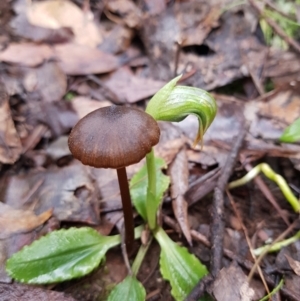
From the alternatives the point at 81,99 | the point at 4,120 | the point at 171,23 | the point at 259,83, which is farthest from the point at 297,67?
the point at 4,120

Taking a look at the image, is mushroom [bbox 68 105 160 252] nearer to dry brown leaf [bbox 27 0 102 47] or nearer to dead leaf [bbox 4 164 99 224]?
dead leaf [bbox 4 164 99 224]

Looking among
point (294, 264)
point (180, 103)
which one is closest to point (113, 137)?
point (180, 103)

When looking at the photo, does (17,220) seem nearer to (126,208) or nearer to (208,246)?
(126,208)

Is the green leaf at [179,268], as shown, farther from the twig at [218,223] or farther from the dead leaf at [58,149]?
the dead leaf at [58,149]

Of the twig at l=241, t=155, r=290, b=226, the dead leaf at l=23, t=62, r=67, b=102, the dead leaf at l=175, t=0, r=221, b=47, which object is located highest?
the dead leaf at l=175, t=0, r=221, b=47

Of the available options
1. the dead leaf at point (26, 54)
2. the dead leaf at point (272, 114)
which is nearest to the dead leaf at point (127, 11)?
the dead leaf at point (26, 54)

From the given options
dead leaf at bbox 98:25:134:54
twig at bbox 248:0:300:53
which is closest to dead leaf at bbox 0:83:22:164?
dead leaf at bbox 98:25:134:54
